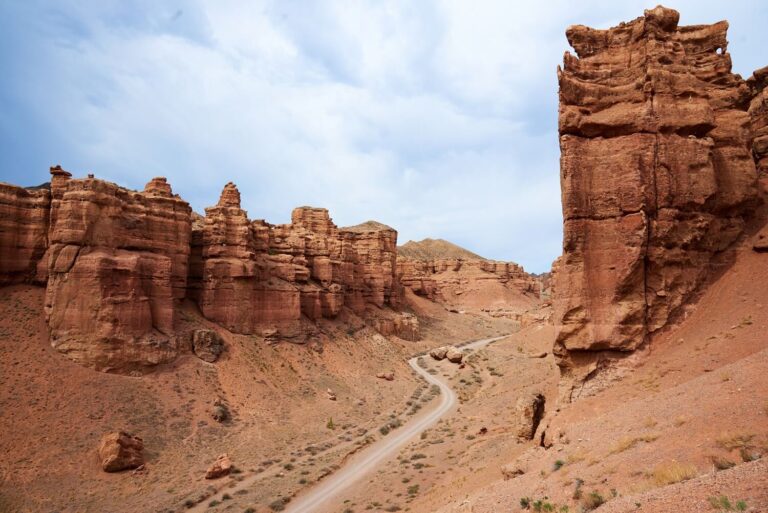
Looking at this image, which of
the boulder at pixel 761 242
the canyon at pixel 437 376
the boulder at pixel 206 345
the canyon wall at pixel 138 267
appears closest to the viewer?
the canyon at pixel 437 376

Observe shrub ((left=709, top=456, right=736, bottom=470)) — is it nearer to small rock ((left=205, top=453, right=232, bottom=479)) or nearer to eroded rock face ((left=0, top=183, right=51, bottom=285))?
small rock ((left=205, top=453, right=232, bottom=479))

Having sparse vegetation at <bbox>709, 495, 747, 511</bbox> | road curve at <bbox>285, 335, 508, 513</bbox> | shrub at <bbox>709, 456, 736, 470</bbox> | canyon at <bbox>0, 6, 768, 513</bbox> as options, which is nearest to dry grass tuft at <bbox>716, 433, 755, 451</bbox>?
canyon at <bbox>0, 6, 768, 513</bbox>

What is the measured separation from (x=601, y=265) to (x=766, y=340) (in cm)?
535

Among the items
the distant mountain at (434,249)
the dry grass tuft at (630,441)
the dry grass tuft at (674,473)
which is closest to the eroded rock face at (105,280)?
the dry grass tuft at (630,441)

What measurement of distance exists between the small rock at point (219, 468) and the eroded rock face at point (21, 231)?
64.0 ft

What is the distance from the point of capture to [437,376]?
5350 centimetres

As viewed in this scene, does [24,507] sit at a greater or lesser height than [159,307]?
lesser

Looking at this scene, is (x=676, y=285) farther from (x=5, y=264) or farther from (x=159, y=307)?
(x=5, y=264)

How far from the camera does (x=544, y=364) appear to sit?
4041 centimetres

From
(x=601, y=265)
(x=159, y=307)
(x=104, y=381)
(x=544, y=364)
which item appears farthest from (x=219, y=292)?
(x=601, y=265)

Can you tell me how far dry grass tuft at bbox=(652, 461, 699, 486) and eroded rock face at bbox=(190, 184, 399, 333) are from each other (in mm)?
37953

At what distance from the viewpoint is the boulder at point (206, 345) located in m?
37.3

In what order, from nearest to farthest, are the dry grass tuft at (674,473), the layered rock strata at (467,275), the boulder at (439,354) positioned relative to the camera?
the dry grass tuft at (674,473)
the boulder at (439,354)
the layered rock strata at (467,275)

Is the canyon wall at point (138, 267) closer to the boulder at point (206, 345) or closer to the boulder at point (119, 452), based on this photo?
the boulder at point (206, 345)
